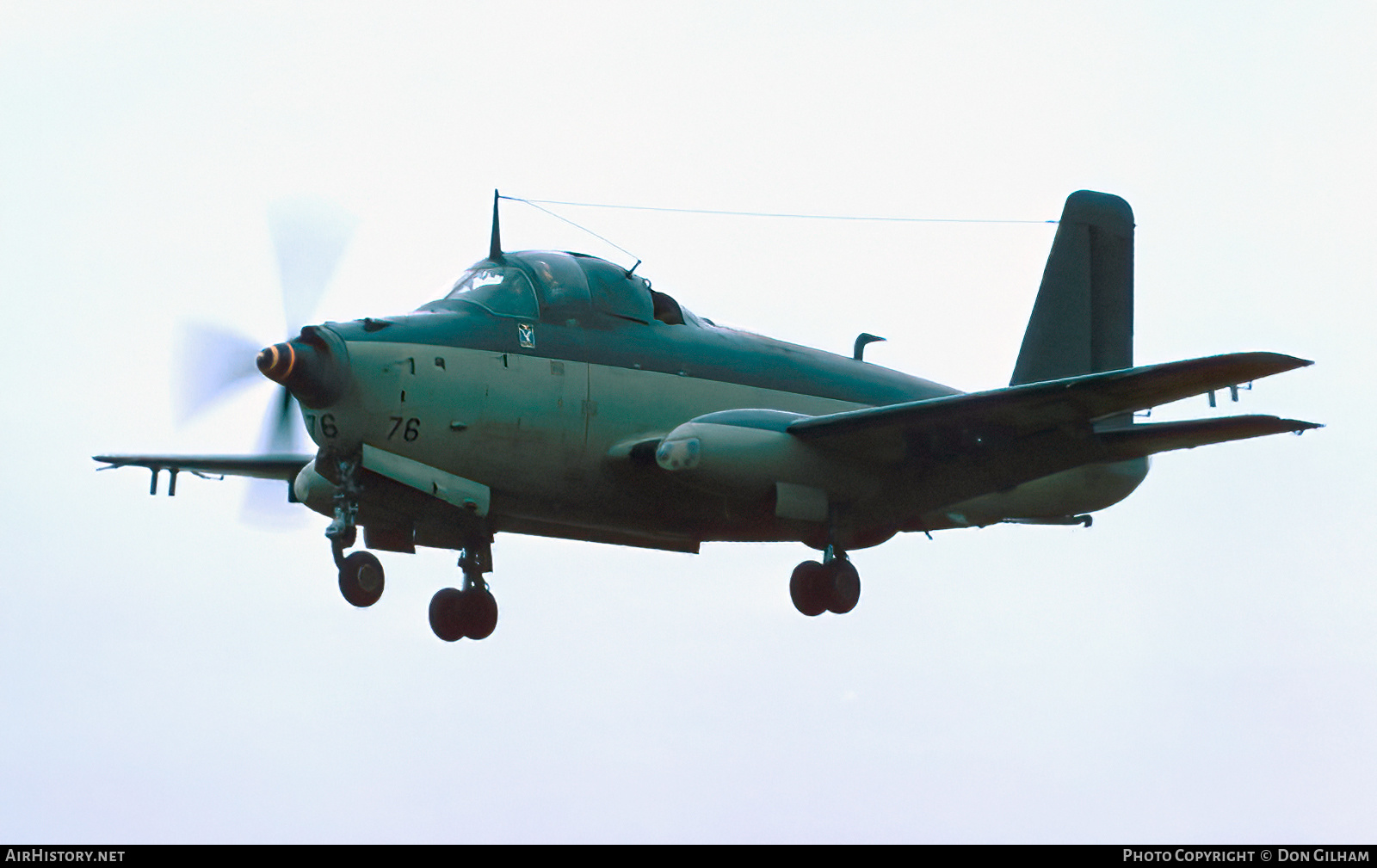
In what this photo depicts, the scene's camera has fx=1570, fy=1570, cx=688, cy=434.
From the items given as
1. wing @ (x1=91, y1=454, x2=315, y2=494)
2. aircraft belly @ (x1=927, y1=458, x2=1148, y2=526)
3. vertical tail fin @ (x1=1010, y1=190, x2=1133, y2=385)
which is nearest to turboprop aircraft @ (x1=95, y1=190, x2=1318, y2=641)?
aircraft belly @ (x1=927, y1=458, x2=1148, y2=526)

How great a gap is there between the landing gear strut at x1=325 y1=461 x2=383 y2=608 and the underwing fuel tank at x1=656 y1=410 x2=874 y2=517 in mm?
3655

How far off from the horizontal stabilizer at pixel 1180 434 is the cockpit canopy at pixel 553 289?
21.8 feet

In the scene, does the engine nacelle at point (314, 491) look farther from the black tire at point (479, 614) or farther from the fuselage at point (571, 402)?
the black tire at point (479, 614)

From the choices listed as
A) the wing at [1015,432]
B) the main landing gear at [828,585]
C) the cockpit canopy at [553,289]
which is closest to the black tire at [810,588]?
the main landing gear at [828,585]

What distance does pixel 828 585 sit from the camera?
20812 millimetres

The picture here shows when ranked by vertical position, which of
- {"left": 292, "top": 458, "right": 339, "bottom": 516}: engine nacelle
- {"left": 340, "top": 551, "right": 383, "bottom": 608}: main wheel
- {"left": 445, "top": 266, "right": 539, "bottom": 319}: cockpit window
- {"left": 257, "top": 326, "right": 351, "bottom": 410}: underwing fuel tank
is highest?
{"left": 445, "top": 266, "right": 539, "bottom": 319}: cockpit window

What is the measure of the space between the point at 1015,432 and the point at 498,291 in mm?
6817

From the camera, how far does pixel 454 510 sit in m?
19.6

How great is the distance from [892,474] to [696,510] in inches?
105

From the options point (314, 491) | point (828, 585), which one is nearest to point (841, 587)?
point (828, 585)

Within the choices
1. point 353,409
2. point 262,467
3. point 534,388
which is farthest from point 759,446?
point 262,467

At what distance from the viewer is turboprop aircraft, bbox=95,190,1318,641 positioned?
1836 centimetres

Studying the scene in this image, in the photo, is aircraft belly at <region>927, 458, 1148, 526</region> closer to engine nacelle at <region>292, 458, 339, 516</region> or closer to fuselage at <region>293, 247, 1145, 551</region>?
fuselage at <region>293, 247, 1145, 551</region>

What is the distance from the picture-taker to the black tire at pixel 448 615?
20.9 metres
